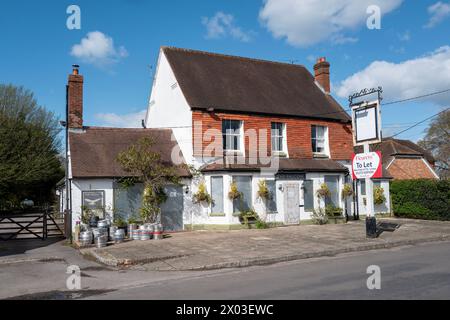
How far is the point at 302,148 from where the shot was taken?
904 inches

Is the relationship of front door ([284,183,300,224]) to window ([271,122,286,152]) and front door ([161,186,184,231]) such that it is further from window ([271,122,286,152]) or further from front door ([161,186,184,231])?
front door ([161,186,184,231])

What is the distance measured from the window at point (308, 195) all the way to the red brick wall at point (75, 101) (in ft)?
38.1

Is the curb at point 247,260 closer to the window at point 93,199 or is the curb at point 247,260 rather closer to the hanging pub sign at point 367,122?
the window at point 93,199

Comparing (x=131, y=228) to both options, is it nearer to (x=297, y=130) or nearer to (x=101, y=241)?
(x=101, y=241)

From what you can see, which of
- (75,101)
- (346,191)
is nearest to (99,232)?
(75,101)

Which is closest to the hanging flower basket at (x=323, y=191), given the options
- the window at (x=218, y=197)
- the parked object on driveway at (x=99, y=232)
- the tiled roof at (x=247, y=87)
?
the tiled roof at (x=247, y=87)

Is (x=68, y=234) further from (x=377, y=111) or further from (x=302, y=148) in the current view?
(x=377, y=111)

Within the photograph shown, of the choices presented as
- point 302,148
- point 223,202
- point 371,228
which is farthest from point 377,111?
point 223,202

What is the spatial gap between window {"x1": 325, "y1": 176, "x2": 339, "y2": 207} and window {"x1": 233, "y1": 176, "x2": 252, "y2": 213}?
14.9 ft

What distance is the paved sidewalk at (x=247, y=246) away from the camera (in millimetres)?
12359

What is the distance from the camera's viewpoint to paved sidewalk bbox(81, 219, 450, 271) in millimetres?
12359

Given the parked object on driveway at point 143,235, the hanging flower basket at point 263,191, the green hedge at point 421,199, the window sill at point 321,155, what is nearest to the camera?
the parked object on driveway at point 143,235

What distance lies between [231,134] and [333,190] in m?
6.28

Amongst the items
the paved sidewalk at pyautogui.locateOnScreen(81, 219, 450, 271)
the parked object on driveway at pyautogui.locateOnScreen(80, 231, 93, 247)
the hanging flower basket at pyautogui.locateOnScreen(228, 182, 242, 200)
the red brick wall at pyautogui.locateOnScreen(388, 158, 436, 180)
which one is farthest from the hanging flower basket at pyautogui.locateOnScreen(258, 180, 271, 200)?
the red brick wall at pyautogui.locateOnScreen(388, 158, 436, 180)
